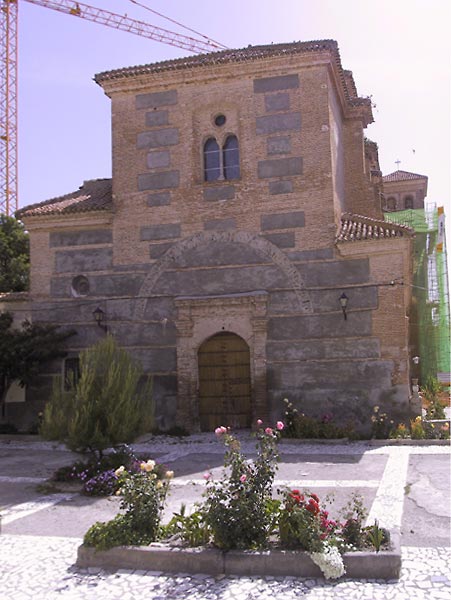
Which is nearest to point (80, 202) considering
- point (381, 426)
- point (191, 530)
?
point (381, 426)

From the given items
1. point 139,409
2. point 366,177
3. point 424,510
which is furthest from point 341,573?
point 366,177

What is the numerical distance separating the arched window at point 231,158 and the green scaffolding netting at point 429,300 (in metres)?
9.63

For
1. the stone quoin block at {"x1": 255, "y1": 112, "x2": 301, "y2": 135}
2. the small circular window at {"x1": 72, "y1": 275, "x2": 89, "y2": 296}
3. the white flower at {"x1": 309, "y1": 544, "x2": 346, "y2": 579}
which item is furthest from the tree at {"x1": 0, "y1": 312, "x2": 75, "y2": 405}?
the white flower at {"x1": 309, "y1": 544, "x2": 346, "y2": 579}

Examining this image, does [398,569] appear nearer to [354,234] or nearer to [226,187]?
[354,234]

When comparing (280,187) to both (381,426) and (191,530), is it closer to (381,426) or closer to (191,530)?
(381,426)

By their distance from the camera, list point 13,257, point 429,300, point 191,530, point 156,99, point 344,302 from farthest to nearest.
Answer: point 13,257 < point 429,300 < point 156,99 < point 344,302 < point 191,530

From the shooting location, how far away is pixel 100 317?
15.7 meters

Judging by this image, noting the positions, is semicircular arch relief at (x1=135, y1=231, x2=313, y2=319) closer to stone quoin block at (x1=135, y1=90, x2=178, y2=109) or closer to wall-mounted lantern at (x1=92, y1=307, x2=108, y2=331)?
wall-mounted lantern at (x1=92, y1=307, x2=108, y2=331)

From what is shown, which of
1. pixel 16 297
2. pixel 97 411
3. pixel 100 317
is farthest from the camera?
pixel 16 297

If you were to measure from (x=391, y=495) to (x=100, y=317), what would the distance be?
951 centimetres

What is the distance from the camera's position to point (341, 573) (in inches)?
203

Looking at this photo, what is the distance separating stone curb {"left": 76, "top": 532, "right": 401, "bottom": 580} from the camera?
17.2 ft

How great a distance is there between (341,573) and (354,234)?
34.2 feet

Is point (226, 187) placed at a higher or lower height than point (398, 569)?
higher
